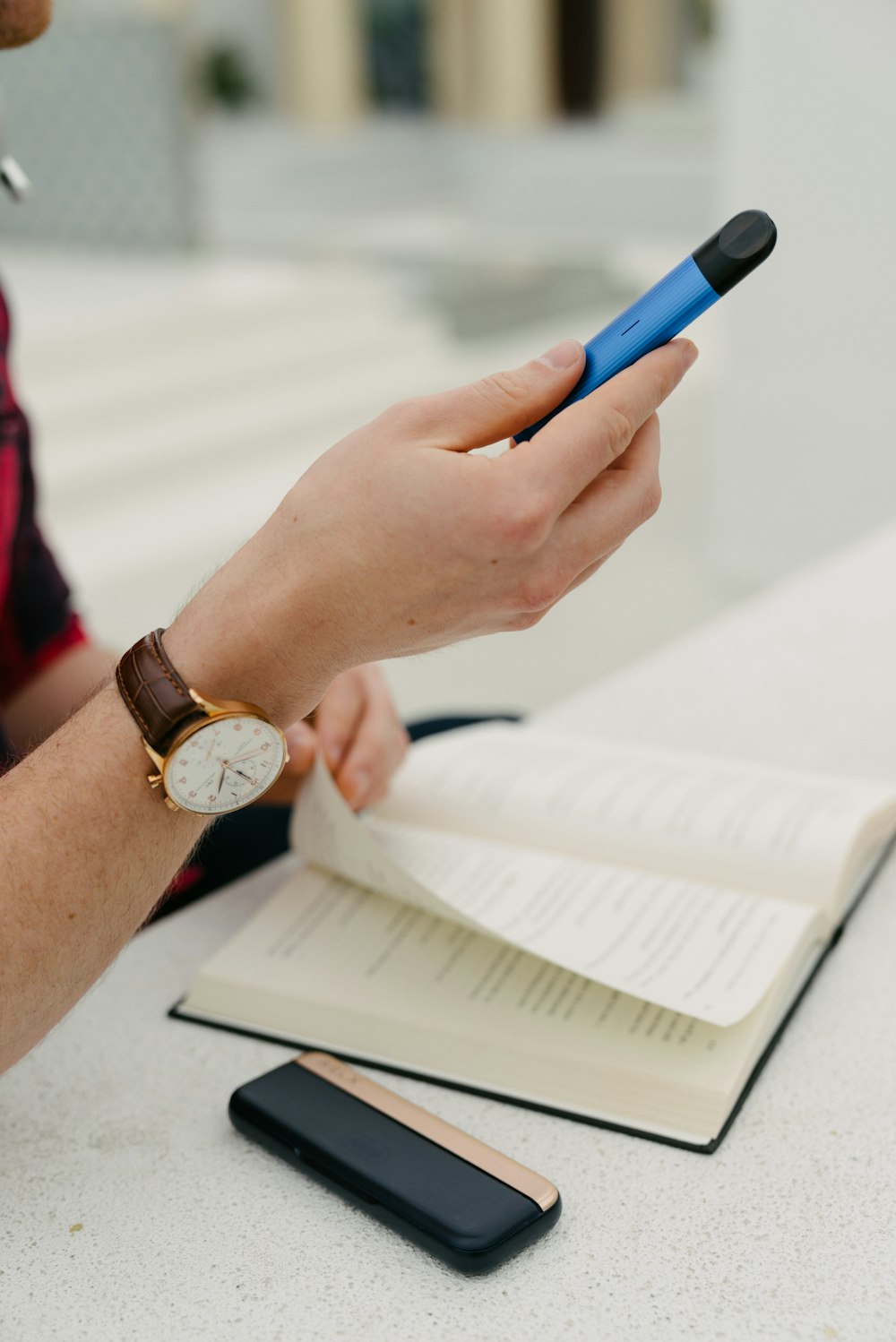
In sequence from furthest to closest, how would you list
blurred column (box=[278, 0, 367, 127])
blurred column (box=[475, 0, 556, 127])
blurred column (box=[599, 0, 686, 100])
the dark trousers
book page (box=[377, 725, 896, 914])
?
blurred column (box=[278, 0, 367, 127]), blurred column (box=[475, 0, 556, 127]), blurred column (box=[599, 0, 686, 100]), the dark trousers, book page (box=[377, 725, 896, 914])

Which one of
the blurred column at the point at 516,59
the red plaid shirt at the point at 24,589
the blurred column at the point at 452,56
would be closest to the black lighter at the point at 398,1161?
the red plaid shirt at the point at 24,589

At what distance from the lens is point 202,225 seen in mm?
6980

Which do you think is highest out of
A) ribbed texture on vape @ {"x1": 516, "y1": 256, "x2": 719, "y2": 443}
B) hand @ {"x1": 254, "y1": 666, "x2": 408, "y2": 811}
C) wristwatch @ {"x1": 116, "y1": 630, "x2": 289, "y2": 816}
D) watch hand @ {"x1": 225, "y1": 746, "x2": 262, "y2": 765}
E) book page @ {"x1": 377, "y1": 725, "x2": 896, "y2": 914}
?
ribbed texture on vape @ {"x1": 516, "y1": 256, "x2": 719, "y2": 443}

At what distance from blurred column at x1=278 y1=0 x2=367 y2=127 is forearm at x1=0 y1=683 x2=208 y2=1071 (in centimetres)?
1081

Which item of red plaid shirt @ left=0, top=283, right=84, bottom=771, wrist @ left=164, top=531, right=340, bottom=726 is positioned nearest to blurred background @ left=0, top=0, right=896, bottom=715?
wrist @ left=164, top=531, right=340, bottom=726

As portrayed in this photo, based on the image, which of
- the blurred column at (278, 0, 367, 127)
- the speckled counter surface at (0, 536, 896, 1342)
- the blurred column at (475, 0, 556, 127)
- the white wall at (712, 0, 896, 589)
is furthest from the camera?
the blurred column at (278, 0, 367, 127)

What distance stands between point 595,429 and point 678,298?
0.06 meters

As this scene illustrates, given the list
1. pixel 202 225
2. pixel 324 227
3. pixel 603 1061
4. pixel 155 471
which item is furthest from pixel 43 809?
pixel 324 227

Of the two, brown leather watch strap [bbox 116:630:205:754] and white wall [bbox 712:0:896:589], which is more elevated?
brown leather watch strap [bbox 116:630:205:754]

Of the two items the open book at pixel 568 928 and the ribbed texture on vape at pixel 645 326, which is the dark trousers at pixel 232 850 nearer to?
the open book at pixel 568 928

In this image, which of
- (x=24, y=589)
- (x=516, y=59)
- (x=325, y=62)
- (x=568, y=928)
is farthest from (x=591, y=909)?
(x=325, y=62)

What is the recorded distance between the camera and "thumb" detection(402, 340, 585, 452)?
0.52m

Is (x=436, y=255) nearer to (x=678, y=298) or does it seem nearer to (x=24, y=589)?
(x=24, y=589)

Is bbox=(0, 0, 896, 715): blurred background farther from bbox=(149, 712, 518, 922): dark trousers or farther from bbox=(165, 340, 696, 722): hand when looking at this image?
bbox=(149, 712, 518, 922): dark trousers
